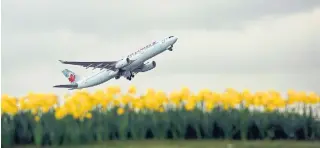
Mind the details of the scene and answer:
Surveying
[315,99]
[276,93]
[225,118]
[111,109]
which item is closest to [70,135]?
[111,109]

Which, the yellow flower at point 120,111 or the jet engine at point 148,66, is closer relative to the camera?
the yellow flower at point 120,111

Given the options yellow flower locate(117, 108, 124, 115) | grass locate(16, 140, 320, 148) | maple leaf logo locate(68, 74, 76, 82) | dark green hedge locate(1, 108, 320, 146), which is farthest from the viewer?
maple leaf logo locate(68, 74, 76, 82)

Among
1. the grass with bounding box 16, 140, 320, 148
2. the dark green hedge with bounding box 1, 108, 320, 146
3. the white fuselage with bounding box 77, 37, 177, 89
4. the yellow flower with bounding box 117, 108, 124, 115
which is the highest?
the white fuselage with bounding box 77, 37, 177, 89

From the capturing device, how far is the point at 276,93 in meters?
13.0

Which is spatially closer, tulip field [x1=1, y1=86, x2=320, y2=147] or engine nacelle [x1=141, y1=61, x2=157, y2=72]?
tulip field [x1=1, y1=86, x2=320, y2=147]

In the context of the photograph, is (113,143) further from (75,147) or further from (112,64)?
(112,64)

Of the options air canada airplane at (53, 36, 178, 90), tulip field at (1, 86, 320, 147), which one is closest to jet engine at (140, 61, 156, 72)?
air canada airplane at (53, 36, 178, 90)

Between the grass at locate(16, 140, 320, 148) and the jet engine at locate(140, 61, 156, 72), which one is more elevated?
the jet engine at locate(140, 61, 156, 72)

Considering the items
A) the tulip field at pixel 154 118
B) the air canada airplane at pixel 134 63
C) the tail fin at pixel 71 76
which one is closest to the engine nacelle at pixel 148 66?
the air canada airplane at pixel 134 63

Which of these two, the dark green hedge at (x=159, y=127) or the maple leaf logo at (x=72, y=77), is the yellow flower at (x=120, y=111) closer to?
the dark green hedge at (x=159, y=127)

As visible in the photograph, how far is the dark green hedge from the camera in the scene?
1176cm

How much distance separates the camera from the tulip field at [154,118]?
11.8 meters

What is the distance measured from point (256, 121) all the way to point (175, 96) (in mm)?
1825

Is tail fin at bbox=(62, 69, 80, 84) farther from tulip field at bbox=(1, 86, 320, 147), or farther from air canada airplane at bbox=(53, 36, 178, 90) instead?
tulip field at bbox=(1, 86, 320, 147)
